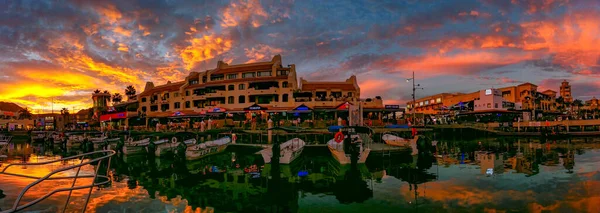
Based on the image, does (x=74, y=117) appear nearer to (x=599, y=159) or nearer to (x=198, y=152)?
(x=198, y=152)

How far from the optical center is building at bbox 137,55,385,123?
5730 cm

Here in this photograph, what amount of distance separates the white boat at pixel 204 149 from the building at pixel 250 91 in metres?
15.5

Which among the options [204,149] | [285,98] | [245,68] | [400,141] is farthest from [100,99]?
[400,141]

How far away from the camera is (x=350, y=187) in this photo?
65.5 feet

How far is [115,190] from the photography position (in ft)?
62.7

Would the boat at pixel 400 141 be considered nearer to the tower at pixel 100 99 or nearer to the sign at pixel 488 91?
the sign at pixel 488 91

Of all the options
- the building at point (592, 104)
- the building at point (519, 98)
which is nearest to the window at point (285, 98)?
the building at point (519, 98)

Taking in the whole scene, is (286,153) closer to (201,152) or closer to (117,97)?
(201,152)

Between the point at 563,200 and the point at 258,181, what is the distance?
16889 millimetres

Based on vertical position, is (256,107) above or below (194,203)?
above

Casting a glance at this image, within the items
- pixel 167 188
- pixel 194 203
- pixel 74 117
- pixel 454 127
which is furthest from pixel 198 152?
pixel 74 117

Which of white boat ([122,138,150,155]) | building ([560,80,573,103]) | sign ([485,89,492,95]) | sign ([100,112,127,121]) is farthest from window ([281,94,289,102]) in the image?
building ([560,80,573,103])

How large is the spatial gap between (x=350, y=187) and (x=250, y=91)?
4336 centimetres

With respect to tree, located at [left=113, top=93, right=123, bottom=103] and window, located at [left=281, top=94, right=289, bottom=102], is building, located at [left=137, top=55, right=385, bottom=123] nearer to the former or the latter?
window, located at [left=281, top=94, right=289, bottom=102]
